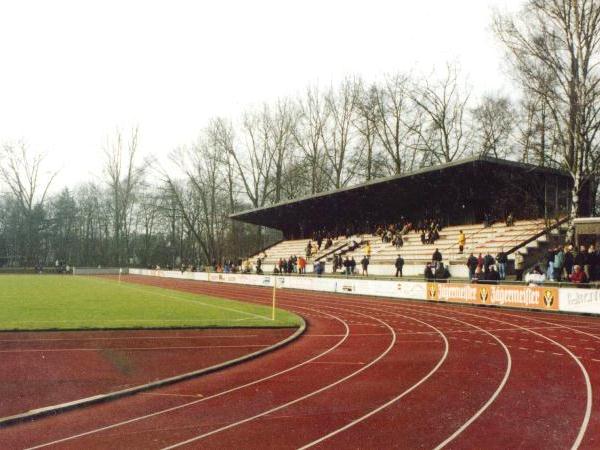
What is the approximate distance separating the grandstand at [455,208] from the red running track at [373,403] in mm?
15050

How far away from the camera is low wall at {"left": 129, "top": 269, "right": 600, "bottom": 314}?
18.8m

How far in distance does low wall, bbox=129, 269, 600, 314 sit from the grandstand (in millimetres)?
3429

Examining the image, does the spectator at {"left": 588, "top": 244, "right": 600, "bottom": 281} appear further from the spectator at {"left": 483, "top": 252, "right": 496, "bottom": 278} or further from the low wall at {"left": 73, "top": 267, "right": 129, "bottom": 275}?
the low wall at {"left": 73, "top": 267, "right": 129, "bottom": 275}

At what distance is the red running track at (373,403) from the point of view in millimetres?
6410

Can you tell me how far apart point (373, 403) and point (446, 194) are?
2824cm

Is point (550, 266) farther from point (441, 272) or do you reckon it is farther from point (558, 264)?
point (441, 272)

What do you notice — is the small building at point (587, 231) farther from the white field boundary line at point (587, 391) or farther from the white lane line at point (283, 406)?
the white lane line at point (283, 406)

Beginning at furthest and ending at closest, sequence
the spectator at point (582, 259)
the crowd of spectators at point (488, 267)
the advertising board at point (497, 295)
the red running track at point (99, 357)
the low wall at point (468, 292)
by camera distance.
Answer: the crowd of spectators at point (488, 267)
the spectator at point (582, 259)
the advertising board at point (497, 295)
the low wall at point (468, 292)
the red running track at point (99, 357)

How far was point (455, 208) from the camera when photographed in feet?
116

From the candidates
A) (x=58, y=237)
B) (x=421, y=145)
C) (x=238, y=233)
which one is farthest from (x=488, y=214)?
(x=58, y=237)

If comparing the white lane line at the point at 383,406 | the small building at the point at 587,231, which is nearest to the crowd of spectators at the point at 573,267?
the small building at the point at 587,231

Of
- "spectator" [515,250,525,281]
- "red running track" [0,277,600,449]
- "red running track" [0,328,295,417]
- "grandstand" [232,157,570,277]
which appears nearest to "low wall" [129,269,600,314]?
"spectator" [515,250,525,281]

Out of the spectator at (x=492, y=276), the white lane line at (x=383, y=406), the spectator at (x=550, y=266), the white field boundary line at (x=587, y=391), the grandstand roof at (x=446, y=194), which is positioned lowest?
the white lane line at (x=383, y=406)

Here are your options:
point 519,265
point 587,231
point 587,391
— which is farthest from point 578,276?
point 587,391
